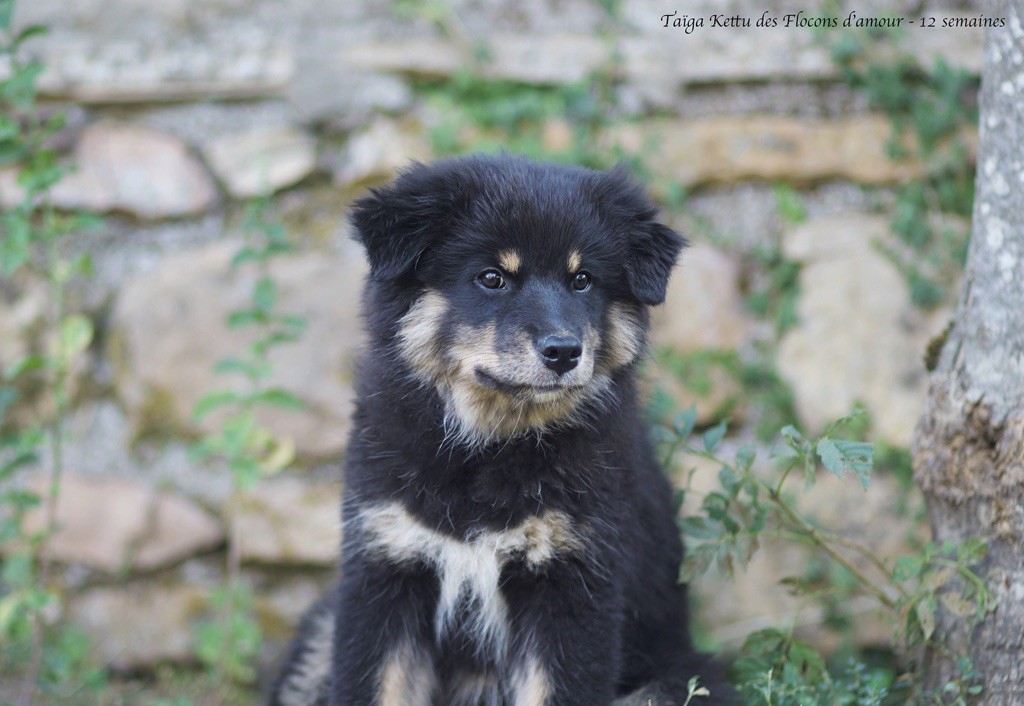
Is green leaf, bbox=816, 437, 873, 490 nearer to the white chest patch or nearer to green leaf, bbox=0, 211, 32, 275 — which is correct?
the white chest patch

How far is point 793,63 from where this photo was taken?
186 inches

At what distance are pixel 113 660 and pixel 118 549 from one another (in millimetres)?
482

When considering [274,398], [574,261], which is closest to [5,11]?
[274,398]

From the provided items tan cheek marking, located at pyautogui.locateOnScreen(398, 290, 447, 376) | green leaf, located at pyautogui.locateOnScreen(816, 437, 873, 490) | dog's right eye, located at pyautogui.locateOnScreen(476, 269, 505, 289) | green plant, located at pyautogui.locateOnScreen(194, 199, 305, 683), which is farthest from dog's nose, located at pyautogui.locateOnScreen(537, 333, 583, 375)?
green plant, located at pyautogui.locateOnScreen(194, 199, 305, 683)

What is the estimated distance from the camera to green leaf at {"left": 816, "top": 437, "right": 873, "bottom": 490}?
2.86m

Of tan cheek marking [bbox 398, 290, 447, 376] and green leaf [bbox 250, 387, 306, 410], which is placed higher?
tan cheek marking [bbox 398, 290, 447, 376]

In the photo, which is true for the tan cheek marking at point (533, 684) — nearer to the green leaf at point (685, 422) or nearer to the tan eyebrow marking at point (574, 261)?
the green leaf at point (685, 422)

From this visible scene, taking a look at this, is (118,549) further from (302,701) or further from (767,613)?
(767,613)

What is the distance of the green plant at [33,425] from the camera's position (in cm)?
362

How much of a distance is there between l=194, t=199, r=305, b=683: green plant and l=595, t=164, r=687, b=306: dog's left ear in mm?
1404

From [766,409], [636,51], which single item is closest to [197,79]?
[636,51]

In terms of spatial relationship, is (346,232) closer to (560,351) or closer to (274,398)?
(274,398)

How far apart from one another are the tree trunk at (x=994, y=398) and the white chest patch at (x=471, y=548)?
114cm

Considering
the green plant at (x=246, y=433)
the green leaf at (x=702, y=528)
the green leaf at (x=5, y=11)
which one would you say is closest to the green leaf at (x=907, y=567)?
the green leaf at (x=702, y=528)
